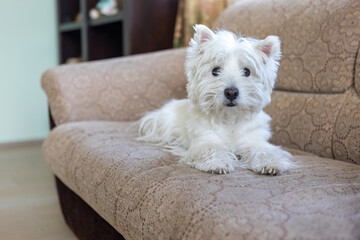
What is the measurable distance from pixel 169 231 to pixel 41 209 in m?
1.64

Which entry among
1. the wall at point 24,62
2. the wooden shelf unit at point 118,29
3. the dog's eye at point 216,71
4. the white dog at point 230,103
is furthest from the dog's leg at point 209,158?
the wall at point 24,62

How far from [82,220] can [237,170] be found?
0.90m

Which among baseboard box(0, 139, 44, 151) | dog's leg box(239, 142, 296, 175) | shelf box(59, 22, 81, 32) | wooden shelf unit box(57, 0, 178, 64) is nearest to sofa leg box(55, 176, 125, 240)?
dog's leg box(239, 142, 296, 175)

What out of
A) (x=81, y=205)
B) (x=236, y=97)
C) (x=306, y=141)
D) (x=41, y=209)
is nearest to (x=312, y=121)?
(x=306, y=141)

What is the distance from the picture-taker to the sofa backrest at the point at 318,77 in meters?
1.53

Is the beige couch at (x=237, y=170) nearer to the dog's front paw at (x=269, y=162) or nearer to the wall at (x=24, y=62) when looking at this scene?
the dog's front paw at (x=269, y=162)

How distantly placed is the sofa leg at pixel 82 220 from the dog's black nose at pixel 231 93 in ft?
2.03

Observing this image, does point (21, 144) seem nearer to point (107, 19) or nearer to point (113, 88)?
point (107, 19)

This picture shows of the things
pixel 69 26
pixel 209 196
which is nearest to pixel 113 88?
pixel 209 196

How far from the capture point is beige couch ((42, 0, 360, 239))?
2.82 ft

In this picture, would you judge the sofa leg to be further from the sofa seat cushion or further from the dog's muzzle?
the dog's muzzle

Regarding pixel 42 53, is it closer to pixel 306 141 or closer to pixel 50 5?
pixel 50 5

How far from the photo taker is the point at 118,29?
3742 mm

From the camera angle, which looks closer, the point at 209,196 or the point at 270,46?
the point at 209,196
